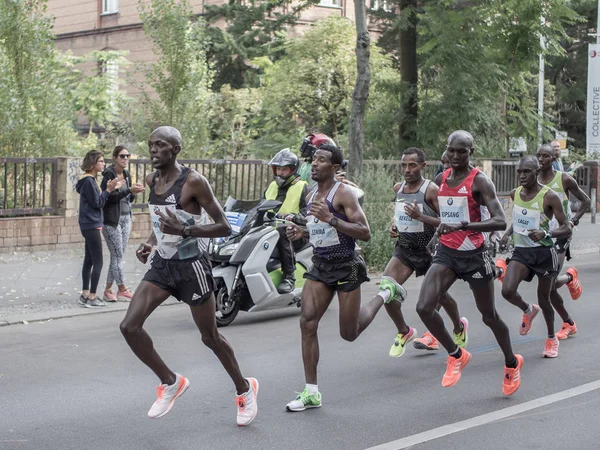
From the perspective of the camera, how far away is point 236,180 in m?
18.6

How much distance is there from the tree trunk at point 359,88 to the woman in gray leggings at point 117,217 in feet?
17.3

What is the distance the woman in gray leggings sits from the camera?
11203 millimetres

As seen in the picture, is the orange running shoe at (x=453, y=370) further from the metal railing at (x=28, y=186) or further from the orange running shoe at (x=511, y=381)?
the metal railing at (x=28, y=186)

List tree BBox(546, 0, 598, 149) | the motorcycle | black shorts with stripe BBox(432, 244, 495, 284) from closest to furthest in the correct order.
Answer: black shorts with stripe BBox(432, 244, 495, 284) → the motorcycle → tree BBox(546, 0, 598, 149)

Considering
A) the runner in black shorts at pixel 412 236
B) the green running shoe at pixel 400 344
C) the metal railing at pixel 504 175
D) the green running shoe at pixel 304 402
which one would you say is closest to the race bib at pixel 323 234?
the green running shoe at pixel 304 402

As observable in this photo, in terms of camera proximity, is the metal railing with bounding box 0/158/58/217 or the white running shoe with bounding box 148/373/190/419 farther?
the metal railing with bounding box 0/158/58/217

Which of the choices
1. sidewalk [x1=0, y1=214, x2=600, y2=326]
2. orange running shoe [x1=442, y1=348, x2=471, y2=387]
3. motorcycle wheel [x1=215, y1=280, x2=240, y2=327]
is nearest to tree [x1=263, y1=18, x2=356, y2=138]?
sidewalk [x1=0, y1=214, x2=600, y2=326]

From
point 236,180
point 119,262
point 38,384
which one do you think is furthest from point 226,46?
point 38,384

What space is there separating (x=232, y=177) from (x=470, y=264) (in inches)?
459

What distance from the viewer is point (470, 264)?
7.16m

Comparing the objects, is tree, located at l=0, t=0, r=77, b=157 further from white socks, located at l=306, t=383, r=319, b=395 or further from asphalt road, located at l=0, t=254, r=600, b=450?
white socks, located at l=306, t=383, r=319, b=395

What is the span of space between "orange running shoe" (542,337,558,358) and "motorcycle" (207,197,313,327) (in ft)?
9.50

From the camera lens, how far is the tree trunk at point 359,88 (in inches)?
619

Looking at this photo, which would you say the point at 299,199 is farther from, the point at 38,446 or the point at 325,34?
the point at 325,34
